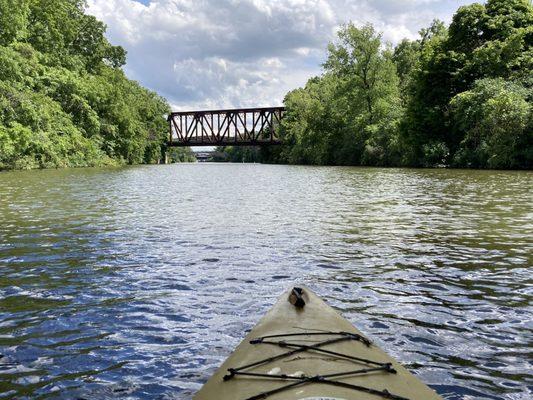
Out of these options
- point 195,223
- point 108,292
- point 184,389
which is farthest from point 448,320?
point 195,223

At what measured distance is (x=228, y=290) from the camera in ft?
22.0

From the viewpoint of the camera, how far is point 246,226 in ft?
39.4

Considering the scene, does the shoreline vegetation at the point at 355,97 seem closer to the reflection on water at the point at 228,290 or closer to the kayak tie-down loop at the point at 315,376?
the reflection on water at the point at 228,290

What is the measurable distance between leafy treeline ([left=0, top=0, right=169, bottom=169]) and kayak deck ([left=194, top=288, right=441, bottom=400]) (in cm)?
3098

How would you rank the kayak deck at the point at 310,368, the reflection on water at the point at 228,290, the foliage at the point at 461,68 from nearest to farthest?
the kayak deck at the point at 310,368 → the reflection on water at the point at 228,290 → the foliage at the point at 461,68

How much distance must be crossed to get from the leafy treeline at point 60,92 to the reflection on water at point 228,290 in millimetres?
21632

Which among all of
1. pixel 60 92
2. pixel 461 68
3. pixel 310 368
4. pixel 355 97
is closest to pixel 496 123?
pixel 461 68

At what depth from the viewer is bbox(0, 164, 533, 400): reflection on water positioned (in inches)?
171

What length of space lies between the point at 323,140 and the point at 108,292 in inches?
2375

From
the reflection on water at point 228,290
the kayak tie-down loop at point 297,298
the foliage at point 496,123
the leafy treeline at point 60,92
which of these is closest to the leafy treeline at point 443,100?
the foliage at point 496,123

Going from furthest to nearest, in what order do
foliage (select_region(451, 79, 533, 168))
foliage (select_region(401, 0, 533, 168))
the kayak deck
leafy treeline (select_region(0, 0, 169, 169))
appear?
foliage (select_region(401, 0, 533, 168)), foliage (select_region(451, 79, 533, 168)), leafy treeline (select_region(0, 0, 169, 169)), the kayak deck

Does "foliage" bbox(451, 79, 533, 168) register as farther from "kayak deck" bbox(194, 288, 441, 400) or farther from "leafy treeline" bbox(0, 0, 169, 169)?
Answer: "kayak deck" bbox(194, 288, 441, 400)

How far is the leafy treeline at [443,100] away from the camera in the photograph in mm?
34188

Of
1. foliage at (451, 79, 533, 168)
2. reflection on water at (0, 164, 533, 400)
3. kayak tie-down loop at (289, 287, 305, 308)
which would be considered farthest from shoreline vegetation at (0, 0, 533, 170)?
kayak tie-down loop at (289, 287, 305, 308)
